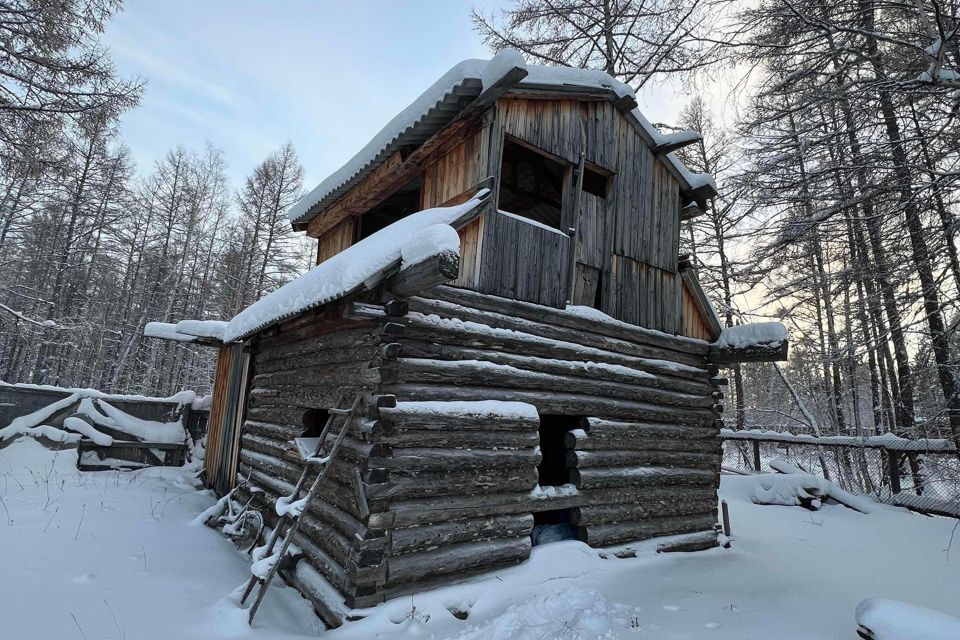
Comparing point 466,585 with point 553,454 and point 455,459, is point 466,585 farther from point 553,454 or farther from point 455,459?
point 553,454

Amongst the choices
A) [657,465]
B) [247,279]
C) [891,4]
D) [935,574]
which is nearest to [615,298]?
[657,465]

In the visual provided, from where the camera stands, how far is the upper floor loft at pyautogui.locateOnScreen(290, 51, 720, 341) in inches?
243

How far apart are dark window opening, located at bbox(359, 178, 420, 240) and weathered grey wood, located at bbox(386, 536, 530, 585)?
6305 millimetres

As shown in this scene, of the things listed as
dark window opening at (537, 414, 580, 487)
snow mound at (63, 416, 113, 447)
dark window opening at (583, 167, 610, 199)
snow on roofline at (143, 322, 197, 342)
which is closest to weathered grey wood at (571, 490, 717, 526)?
dark window opening at (537, 414, 580, 487)

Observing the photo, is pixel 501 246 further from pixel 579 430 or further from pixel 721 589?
pixel 721 589

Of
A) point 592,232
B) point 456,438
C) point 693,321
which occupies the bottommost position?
point 456,438

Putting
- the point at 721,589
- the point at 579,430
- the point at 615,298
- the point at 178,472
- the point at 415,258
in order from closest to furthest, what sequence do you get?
the point at 415,258
the point at 721,589
the point at 579,430
the point at 615,298
the point at 178,472

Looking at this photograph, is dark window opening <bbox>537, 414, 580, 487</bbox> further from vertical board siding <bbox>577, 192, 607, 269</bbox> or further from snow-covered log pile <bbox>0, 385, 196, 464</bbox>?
snow-covered log pile <bbox>0, 385, 196, 464</bbox>

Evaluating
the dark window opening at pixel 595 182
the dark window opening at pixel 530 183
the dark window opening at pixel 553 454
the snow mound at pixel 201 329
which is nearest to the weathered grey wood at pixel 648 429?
the dark window opening at pixel 553 454

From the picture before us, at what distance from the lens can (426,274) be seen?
434cm

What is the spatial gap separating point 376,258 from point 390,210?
6393 millimetres

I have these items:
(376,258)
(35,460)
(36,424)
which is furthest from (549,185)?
(36,424)

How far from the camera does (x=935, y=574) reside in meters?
6.85

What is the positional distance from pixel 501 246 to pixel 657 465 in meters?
4.43
